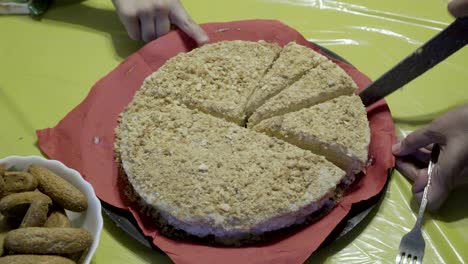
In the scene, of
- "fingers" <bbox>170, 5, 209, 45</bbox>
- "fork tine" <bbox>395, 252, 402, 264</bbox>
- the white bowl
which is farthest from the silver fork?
"fingers" <bbox>170, 5, 209, 45</bbox>

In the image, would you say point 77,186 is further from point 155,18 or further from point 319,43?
point 319,43

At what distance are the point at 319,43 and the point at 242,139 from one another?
652mm

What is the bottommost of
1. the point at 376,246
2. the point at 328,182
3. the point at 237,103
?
the point at 376,246

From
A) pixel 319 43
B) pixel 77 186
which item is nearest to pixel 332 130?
pixel 319 43

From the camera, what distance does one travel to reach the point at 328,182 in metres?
1.30

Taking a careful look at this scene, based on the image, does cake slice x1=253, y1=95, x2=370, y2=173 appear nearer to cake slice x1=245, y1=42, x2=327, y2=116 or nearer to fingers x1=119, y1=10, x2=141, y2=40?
cake slice x1=245, y1=42, x2=327, y2=116

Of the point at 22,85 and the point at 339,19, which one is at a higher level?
the point at 339,19

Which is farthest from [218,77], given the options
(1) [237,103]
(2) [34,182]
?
(2) [34,182]

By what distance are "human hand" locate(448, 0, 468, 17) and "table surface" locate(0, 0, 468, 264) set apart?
442mm

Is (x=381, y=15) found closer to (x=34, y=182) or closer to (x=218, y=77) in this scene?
(x=218, y=77)

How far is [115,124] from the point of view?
154cm

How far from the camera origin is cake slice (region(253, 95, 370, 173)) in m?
1.38

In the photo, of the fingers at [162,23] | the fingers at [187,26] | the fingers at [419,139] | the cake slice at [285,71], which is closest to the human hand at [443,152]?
the fingers at [419,139]

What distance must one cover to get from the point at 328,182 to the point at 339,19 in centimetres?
87
